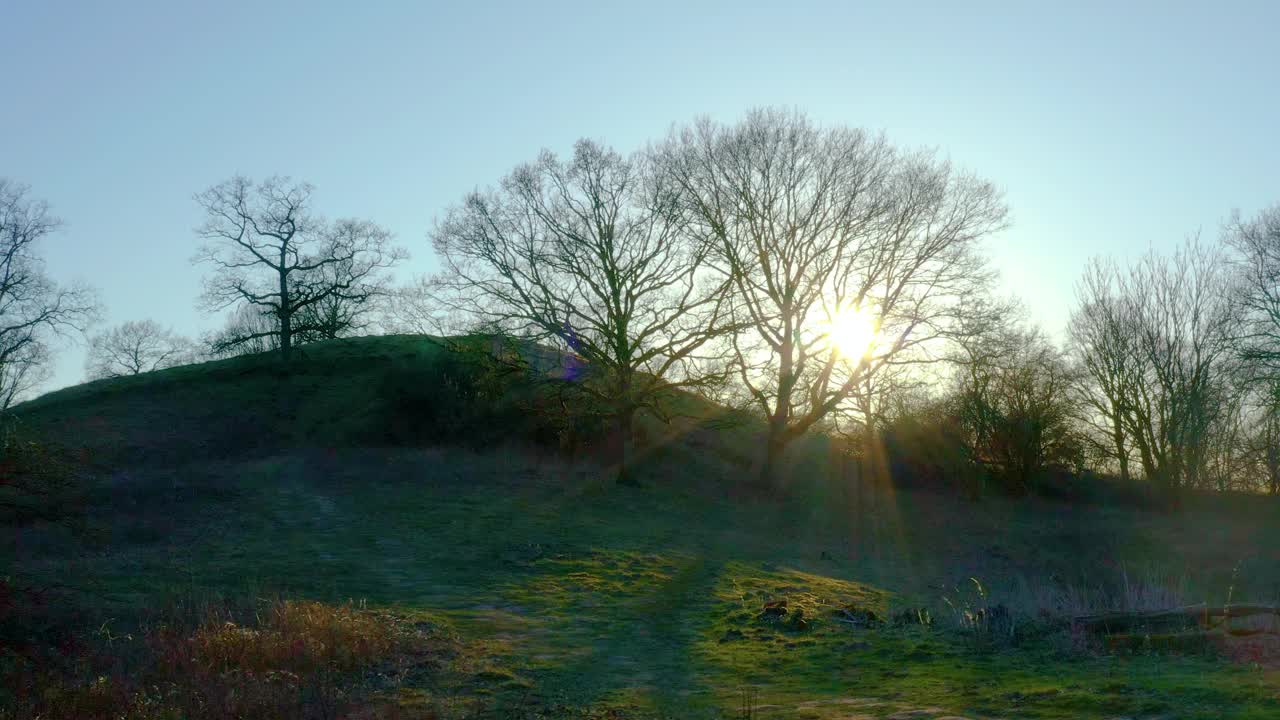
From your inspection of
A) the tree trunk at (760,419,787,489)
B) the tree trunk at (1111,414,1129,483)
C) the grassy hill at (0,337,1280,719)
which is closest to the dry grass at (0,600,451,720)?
the grassy hill at (0,337,1280,719)

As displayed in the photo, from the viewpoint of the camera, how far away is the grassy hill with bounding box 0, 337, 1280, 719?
885 centimetres

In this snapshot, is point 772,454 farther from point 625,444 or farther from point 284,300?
point 284,300

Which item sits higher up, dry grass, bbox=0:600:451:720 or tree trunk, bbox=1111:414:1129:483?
tree trunk, bbox=1111:414:1129:483

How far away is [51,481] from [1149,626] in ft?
40.6

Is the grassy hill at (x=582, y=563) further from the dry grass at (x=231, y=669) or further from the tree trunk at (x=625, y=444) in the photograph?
the tree trunk at (x=625, y=444)

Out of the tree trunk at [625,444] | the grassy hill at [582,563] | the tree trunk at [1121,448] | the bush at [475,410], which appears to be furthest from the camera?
the tree trunk at [1121,448]

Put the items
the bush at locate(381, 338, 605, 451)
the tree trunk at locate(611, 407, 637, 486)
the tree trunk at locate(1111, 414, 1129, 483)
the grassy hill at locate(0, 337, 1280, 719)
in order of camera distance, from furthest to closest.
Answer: the tree trunk at locate(1111, 414, 1129, 483) < the bush at locate(381, 338, 605, 451) < the tree trunk at locate(611, 407, 637, 486) < the grassy hill at locate(0, 337, 1280, 719)

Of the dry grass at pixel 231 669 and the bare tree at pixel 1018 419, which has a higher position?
the bare tree at pixel 1018 419

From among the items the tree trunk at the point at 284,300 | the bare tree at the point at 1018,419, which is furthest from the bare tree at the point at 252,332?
the bare tree at the point at 1018,419

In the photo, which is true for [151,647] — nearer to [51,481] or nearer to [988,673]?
[51,481]

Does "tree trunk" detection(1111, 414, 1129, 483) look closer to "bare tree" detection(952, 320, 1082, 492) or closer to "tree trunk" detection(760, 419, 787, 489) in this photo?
"bare tree" detection(952, 320, 1082, 492)

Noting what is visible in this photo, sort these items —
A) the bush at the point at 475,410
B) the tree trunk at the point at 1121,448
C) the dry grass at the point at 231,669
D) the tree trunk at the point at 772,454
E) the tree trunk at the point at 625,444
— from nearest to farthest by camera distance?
the dry grass at the point at 231,669 < the tree trunk at the point at 625,444 < the bush at the point at 475,410 < the tree trunk at the point at 772,454 < the tree trunk at the point at 1121,448

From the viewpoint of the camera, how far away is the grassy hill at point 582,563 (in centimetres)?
885

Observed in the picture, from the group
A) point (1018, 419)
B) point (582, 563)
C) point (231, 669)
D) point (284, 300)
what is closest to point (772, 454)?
point (1018, 419)
